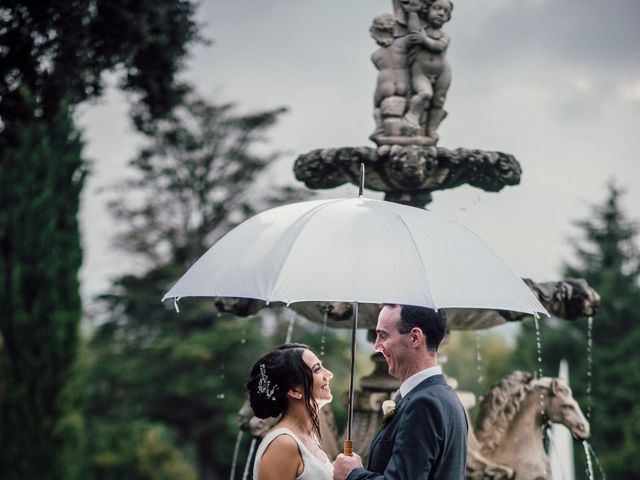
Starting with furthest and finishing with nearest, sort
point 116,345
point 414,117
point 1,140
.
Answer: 1. point 116,345
2. point 1,140
3. point 414,117

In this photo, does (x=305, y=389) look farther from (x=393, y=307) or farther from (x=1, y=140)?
(x=1, y=140)

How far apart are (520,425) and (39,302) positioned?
38.9 ft

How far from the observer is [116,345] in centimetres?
2267

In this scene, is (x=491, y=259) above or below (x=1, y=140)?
below

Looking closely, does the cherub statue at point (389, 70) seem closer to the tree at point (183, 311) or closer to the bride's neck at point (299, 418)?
the bride's neck at point (299, 418)

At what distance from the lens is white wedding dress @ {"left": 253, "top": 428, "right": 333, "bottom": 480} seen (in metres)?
3.18

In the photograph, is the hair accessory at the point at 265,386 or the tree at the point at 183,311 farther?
the tree at the point at 183,311

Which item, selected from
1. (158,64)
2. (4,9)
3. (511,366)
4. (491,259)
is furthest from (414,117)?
(511,366)

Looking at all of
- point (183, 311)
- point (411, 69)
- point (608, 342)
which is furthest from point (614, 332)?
point (411, 69)

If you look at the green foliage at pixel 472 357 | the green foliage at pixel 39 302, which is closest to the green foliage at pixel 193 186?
the green foliage at pixel 39 302

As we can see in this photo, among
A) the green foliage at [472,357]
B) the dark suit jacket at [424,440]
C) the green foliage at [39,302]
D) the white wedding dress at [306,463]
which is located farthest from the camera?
the green foliage at [472,357]

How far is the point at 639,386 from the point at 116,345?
1445cm

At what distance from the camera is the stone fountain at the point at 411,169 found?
18.1 ft

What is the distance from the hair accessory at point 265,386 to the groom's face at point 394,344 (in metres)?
0.58
